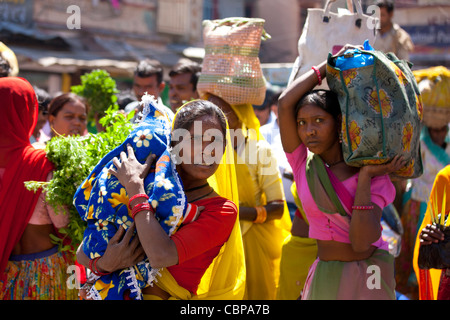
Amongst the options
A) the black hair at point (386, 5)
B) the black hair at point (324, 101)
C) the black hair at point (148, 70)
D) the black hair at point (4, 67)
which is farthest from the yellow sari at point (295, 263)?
the black hair at point (386, 5)

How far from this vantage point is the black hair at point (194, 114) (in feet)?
8.85

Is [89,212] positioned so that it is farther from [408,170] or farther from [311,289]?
[408,170]

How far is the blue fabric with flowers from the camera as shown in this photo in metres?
2.52

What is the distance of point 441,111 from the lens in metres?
5.88

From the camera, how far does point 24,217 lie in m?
3.52

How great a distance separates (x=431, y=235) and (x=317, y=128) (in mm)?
1066

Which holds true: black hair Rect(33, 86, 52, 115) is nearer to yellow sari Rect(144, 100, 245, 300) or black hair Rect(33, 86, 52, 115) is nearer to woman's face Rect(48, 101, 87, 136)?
woman's face Rect(48, 101, 87, 136)

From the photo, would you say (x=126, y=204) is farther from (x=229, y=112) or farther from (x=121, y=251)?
(x=229, y=112)

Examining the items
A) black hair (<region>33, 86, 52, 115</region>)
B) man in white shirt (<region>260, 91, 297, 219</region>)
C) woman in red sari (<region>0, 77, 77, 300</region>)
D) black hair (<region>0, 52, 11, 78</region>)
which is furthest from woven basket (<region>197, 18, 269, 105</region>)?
black hair (<region>33, 86, 52, 115</region>)

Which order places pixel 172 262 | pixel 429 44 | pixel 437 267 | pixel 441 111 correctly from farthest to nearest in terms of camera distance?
pixel 429 44 → pixel 441 111 → pixel 437 267 → pixel 172 262

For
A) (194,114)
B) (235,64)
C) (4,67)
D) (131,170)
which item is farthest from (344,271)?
(4,67)

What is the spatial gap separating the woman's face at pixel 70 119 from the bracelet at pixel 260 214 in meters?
1.75
